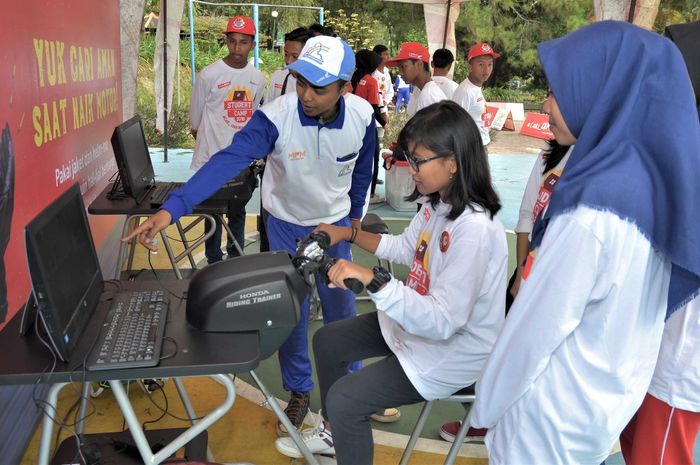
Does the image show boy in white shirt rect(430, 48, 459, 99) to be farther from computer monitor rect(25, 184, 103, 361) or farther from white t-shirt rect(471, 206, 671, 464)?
white t-shirt rect(471, 206, 671, 464)

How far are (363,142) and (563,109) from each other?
1511mm

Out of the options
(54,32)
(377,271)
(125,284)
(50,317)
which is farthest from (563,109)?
(54,32)

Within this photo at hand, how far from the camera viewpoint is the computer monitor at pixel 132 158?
2.68 m

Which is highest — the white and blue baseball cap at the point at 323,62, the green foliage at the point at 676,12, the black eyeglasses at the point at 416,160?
the green foliage at the point at 676,12

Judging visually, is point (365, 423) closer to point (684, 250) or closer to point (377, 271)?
point (377, 271)

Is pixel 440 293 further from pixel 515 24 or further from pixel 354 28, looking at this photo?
pixel 515 24

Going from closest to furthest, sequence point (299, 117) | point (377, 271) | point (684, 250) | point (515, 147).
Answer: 1. point (684, 250)
2. point (377, 271)
3. point (299, 117)
4. point (515, 147)

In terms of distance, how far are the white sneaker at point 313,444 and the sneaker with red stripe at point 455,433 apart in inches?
19.0

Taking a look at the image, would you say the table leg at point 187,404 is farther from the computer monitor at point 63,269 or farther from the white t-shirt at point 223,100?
the white t-shirt at point 223,100

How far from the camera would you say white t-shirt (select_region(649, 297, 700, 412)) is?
1489mm

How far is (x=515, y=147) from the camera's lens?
37.0 ft

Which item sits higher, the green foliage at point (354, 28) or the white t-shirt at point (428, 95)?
the green foliage at point (354, 28)

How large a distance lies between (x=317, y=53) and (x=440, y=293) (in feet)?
3.28

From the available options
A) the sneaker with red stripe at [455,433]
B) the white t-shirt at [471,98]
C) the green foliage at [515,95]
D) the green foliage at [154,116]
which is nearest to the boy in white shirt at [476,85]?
the white t-shirt at [471,98]
